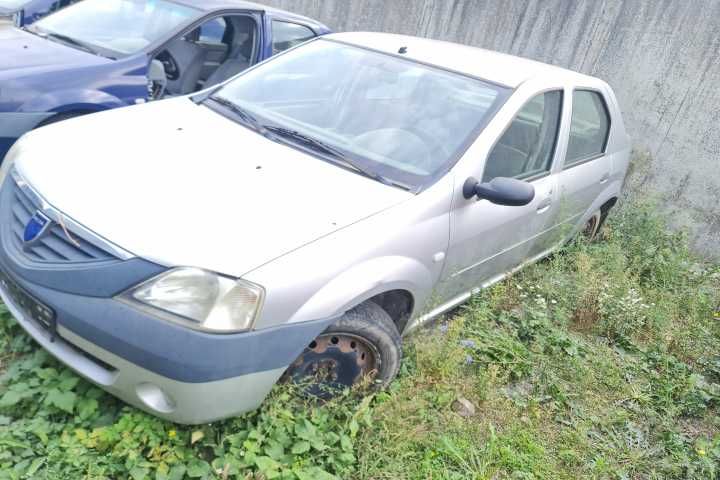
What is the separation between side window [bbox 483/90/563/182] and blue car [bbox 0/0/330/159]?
8.38 ft

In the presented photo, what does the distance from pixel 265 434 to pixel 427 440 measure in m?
0.77

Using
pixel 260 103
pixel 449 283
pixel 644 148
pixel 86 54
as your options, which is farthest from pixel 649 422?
pixel 86 54

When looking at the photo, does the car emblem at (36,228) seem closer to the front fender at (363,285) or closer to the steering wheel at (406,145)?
the front fender at (363,285)

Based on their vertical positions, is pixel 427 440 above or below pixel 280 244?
below

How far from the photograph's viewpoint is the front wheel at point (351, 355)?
7.91 feet

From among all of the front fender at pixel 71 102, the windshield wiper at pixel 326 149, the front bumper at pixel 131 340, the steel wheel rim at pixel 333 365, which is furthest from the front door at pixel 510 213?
the front fender at pixel 71 102

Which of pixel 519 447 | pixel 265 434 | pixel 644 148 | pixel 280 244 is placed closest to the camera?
pixel 280 244

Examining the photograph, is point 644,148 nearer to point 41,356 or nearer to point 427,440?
point 427,440

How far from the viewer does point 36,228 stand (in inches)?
86.3

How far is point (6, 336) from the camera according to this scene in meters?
2.54

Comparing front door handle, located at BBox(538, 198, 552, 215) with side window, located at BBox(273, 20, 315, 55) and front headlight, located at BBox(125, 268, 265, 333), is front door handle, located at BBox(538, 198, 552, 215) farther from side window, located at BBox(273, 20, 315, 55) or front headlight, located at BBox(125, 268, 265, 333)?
side window, located at BBox(273, 20, 315, 55)

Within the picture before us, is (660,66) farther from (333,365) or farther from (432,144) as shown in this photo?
(333,365)

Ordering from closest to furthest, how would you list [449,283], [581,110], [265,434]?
[265,434], [449,283], [581,110]

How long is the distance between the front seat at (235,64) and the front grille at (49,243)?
2.94 m
